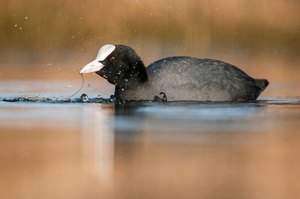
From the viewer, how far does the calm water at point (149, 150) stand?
6945 millimetres

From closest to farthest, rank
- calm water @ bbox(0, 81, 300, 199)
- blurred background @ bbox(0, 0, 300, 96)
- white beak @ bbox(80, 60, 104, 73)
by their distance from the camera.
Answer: calm water @ bbox(0, 81, 300, 199), white beak @ bbox(80, 60, 104, 73), blurred background @ bbox(0, 0, 300, 96)

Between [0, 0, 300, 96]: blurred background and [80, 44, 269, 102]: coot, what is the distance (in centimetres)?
726

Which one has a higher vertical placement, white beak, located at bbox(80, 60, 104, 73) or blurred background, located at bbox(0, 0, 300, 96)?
blurred background, located at bbox(0, 0, 300, 96)

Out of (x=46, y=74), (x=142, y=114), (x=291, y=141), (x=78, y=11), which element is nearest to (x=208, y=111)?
(x=142, y=114)

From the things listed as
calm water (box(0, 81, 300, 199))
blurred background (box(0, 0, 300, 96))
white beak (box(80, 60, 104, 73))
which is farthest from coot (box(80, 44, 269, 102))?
blurred background (box(0, 0, 300, 96))

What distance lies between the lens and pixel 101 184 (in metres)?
7.19

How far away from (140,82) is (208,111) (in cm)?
175

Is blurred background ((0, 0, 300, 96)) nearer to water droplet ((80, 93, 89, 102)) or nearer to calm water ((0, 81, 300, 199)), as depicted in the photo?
water droplet ((80, 93, 89, 102))

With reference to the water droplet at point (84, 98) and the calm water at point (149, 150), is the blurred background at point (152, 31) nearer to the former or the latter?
the water droplet at point (84, 98)

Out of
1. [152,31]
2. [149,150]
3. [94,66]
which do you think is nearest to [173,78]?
[94,66]

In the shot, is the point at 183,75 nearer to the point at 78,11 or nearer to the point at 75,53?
the point at 75,53

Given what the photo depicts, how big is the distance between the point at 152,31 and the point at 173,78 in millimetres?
13209

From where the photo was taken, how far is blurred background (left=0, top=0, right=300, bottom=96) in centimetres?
2348

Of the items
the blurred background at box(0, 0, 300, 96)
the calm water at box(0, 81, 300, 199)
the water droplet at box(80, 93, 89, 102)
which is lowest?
the calm water at box(0, 81, 300, 199)
